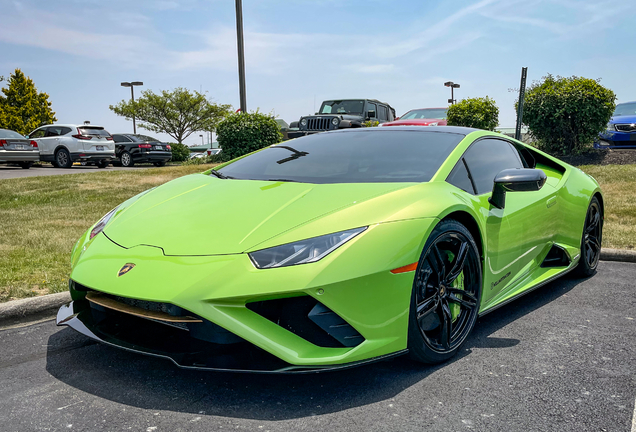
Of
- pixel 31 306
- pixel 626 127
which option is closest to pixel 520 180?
pixel 31 306

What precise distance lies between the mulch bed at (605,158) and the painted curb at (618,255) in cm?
702

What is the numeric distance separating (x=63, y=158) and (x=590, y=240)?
16923mm

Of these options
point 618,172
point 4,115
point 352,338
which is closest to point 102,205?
point 352,338

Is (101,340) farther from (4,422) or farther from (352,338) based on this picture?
(352,338)

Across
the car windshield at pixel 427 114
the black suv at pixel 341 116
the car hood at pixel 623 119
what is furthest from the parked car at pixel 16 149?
the car hood at pixel 623 119

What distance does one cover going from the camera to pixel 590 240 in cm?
466

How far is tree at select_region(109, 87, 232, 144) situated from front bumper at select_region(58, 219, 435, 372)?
119 feet

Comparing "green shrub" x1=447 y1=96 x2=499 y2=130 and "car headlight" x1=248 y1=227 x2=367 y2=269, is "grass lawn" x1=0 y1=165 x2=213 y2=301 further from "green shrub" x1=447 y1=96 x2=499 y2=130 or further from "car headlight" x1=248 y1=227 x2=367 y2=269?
"green shrub" x1=447 y1=96 x2=499 y2=130

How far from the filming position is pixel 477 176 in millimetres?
3348

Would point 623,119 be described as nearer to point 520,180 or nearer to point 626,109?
point 626,109

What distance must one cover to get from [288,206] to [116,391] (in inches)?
45.1

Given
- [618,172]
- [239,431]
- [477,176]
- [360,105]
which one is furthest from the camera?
[360,105]

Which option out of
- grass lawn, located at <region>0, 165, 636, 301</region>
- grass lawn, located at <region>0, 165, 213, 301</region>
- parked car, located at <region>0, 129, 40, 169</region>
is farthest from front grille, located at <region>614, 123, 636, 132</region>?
parked car, located at <region>0, 129, 40, 169</region>

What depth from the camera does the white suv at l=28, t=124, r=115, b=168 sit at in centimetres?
1758
